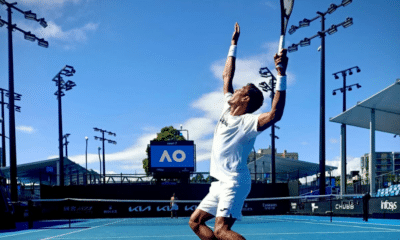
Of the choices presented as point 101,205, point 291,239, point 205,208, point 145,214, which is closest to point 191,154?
point 145,214

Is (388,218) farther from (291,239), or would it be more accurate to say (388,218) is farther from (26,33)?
(26,33)

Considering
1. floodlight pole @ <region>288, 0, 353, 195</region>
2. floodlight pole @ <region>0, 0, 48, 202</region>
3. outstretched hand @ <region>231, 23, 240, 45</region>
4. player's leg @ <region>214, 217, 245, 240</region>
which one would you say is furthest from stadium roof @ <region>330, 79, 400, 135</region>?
floodlight pole @ <region>0, 0, 48, 202</region>

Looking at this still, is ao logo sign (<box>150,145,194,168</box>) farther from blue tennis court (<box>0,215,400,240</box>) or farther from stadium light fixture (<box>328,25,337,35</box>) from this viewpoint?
stadium light fixture (<box>328,25,337,35</box>)

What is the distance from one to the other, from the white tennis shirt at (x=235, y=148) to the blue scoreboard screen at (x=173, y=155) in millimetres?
21841

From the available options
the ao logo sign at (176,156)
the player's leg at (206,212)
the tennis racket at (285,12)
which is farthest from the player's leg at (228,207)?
the ao logo sign at (176,156)

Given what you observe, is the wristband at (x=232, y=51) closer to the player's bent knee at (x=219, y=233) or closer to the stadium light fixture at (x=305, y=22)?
the player's bent knee at (x=219, y=233)

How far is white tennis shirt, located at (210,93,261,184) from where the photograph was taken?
3.73 metres

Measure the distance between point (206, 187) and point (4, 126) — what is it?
75.4 ft

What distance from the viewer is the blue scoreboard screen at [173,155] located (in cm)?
2567

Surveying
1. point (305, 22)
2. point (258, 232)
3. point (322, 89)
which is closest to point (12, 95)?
point (258, 232)

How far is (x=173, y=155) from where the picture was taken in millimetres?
25875

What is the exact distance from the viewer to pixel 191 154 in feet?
84.4

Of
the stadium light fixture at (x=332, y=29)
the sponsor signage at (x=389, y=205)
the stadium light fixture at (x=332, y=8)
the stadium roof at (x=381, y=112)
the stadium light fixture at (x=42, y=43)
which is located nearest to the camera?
the sponsor signage at (x=389, y=205)

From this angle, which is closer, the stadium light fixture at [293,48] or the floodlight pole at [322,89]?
the floodlight pole at [322,89]
